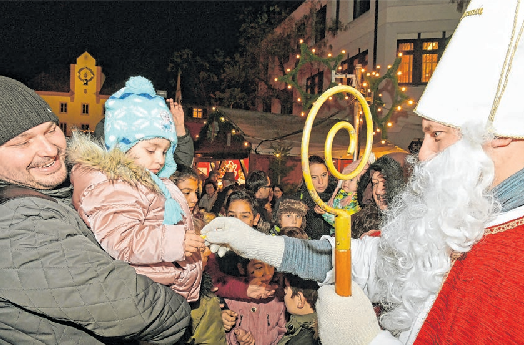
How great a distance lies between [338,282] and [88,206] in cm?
129

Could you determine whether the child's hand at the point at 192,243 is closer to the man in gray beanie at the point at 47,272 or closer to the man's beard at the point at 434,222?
the man in gray beanie at the point at 47,272

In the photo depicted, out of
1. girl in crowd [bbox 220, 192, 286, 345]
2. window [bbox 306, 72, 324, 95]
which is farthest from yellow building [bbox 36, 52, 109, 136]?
girl in crowd [bbox 220, 192, 286, 345]

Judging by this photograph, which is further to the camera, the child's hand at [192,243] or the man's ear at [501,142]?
the child's hand at [192,243]

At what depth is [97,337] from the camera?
1764 millimetres

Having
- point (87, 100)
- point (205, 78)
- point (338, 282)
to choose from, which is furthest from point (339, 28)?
point (87, 100)

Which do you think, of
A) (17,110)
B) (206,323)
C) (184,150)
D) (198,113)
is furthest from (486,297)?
(198,113)

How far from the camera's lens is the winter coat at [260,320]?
3691 millimetres

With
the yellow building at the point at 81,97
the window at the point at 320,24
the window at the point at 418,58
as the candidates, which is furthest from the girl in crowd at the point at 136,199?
the yellow building at the point at 81,97

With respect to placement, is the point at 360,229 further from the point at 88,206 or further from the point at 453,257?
the point at 88,206

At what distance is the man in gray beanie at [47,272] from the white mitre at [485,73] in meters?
1.47

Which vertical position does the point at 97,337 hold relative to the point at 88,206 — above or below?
below

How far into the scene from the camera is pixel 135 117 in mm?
2648

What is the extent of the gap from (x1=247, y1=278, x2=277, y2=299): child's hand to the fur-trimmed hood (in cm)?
185

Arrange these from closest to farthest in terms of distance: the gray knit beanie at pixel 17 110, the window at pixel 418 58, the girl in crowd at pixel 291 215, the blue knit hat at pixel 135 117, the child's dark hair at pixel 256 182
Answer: the gray knit beanie at pixel 17 110, the blue knit hat at pixel 135 117, the girl in crowd at pixel 291 215, the child's dark hair at pixel 256 182, the window at pixel 418 58
